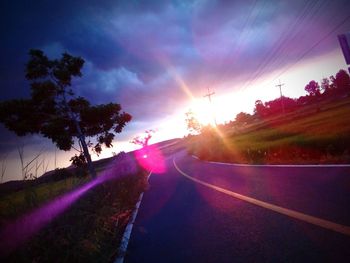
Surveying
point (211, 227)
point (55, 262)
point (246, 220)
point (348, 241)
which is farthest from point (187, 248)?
point (348, 241)

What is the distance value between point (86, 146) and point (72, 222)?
50.4 ft

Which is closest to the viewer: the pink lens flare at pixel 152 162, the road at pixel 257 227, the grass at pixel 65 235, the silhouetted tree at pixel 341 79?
the road at pixel 257 227

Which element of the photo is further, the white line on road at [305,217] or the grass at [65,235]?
the grass at [65,235]

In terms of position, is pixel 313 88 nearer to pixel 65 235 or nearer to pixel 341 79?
pixel 341 79

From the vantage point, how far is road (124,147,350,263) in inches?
154

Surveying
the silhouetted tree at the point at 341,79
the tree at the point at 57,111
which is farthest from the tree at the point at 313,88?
the tree at the point at 57,111

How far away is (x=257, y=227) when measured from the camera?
5.17m

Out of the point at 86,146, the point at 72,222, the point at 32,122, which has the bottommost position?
the point at 72,222

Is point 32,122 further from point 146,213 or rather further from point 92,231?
point 92,231

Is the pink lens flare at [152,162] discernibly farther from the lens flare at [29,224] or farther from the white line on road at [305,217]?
the lens flare at [29,224]

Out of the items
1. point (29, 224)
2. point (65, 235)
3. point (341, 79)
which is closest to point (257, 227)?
point (65, 235)

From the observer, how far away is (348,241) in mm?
3645

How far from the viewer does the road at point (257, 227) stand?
12.8 feet

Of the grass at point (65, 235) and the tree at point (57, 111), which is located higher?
the tree at point (57, 111)
